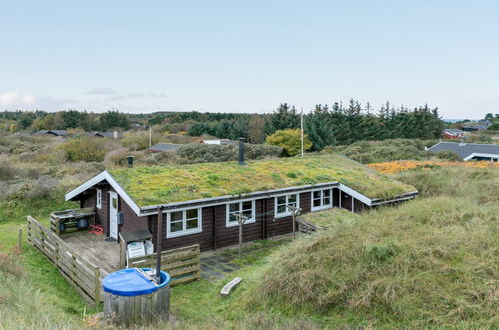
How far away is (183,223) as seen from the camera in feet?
44.3

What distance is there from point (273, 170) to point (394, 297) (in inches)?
418

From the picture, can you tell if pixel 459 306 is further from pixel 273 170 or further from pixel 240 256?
pixel 273 170

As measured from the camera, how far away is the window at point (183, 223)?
13.2 metres

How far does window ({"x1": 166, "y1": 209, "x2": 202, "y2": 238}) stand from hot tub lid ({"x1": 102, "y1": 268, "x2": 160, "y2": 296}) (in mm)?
4649

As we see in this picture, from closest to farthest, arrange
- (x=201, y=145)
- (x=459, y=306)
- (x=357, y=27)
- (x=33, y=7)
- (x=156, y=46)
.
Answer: (x=459, y=306) < (x=33, y=7) < (x=357, y=27) < (x=156, y=46) < (x=201, y=145)

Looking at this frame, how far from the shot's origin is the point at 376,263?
26.7 ft

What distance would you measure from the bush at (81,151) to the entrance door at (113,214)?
23.5 m

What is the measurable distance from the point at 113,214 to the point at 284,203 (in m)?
6.86

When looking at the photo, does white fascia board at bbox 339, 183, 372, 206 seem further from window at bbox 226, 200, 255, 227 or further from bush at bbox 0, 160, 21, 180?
bush at bbox 0, 160, 21, 180

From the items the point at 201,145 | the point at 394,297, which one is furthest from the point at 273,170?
the point at 201,145

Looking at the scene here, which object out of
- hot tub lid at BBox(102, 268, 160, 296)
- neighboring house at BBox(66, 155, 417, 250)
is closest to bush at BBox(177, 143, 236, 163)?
neighboring house at BBox(66, 155, 417, 250)

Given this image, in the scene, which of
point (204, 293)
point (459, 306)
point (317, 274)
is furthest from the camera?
point (204, 293)

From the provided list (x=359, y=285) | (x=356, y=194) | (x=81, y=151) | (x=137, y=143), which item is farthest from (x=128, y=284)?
(x=137, y=143)

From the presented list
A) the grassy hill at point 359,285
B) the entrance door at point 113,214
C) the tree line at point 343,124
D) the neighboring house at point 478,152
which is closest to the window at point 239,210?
the grassy hill at point 359,285
